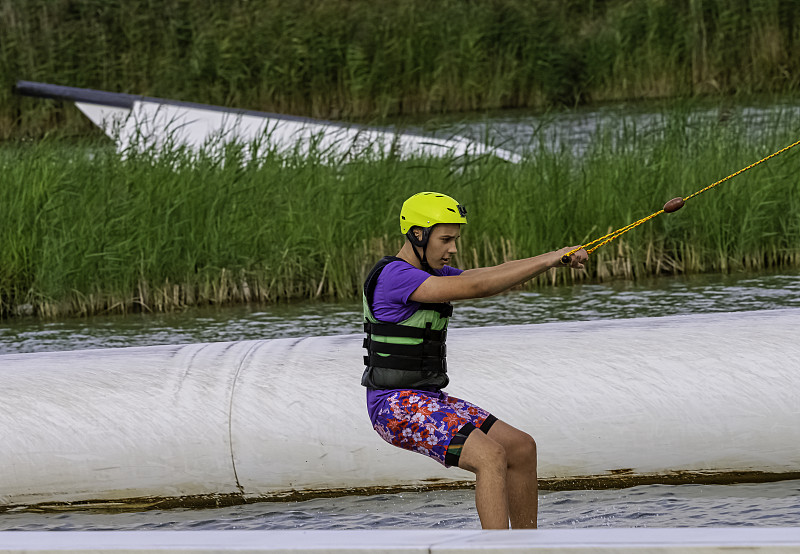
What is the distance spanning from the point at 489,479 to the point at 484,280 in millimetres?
610

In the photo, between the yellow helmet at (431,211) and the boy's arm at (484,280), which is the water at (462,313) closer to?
the yellow helmet at (431,211)

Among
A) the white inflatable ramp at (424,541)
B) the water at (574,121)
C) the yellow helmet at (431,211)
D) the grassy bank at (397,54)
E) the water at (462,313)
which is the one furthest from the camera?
the grassy bank at (397,54)

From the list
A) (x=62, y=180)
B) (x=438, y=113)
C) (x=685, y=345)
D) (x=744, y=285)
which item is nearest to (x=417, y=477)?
(x=685, y=345)

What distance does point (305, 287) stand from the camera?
10219 millimetres

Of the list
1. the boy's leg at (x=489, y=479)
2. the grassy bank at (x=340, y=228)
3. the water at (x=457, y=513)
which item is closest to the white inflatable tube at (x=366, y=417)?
the water at (x=457, y=513)

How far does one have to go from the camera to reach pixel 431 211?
4.20 metres

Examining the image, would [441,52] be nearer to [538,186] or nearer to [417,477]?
[538,186]

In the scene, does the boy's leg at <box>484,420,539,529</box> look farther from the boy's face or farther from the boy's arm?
the boy's face

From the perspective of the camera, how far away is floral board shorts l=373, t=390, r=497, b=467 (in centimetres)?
407

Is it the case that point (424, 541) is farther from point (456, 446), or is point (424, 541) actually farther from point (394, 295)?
point (394, 295)

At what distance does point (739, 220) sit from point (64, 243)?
512 cm

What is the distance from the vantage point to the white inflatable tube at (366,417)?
5.38 m

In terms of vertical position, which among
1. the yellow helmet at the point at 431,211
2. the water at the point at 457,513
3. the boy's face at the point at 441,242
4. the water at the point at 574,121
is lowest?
the water at the point at 457,513

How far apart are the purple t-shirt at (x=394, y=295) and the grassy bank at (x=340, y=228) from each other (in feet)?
18.5
